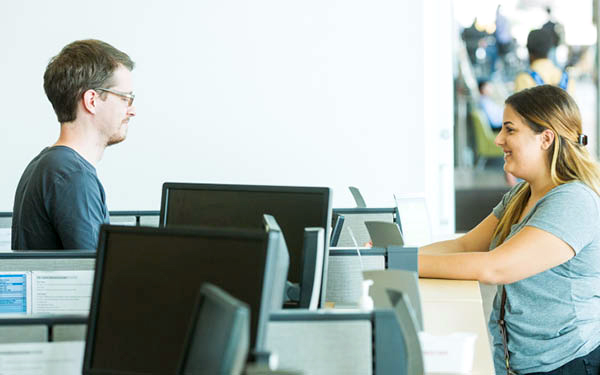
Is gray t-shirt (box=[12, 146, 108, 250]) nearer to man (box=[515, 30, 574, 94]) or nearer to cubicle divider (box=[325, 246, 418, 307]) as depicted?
cubicle divider (box=[325, 246, 418, 307])

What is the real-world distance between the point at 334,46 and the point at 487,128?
5.21 metres

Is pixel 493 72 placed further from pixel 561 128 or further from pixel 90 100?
pixel 90 100

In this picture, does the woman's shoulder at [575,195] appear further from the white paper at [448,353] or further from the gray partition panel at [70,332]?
the gray partition panel at [70,332]

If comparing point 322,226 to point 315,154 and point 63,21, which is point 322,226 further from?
point 63,21

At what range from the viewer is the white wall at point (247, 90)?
4520 millimetres

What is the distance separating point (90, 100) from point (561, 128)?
1.40 m

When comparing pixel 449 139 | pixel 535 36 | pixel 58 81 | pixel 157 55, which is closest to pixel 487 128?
pixel 535 36

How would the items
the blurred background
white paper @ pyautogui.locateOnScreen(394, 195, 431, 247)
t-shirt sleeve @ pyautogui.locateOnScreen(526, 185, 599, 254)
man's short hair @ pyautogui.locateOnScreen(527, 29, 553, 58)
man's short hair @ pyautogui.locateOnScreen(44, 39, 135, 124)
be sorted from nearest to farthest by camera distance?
t-shirt sleeve @ pyautogui.locateOnScreen(526, 185, 599, 254), man's short hair @ pyautogui.locateOnScreen(44, 39, 135, 124), white paper @ pyautogui.locateOnScreen(394, 195, 431, 247), man's short hair @ pyautogui.locateOnScreen(527, 29, 553, 58), the blurred background

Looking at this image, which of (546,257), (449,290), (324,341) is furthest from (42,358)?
(546,257)

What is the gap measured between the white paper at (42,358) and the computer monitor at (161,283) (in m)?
0.04

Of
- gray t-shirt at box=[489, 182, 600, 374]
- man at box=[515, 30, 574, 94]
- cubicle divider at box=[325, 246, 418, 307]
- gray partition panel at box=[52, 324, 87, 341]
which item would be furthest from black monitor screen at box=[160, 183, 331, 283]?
man at box=[515, 30, 574, 94]

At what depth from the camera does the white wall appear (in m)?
4.52

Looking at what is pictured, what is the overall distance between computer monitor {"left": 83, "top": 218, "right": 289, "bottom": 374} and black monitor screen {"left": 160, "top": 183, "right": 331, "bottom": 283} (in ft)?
1.64

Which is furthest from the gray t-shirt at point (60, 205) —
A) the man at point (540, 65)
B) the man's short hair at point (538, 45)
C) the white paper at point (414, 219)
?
the man's short hair at point (538, 45)
